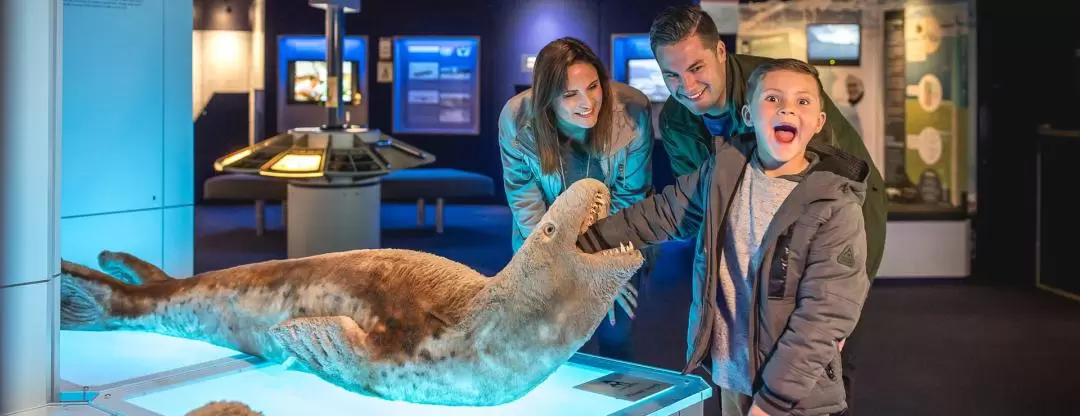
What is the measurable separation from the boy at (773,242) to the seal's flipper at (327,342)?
53 cm

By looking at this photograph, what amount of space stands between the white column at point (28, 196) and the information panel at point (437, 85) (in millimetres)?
10754

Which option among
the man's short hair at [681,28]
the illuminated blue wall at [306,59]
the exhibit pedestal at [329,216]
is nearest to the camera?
the man's short hair at [681,28]

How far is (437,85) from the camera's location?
1333 centimetres

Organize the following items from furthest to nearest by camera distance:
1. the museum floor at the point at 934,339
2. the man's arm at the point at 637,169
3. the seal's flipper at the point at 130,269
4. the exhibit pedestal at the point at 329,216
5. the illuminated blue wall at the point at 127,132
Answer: the exhibit pedestal at the point at 329,216, the museum floor at the point at 934,339, the illuminated blue wall at the point at 127,132, the man's arm at the point at 637,169, the seal's flipper at the point at 130,269

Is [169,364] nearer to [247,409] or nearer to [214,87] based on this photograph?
[247,409]

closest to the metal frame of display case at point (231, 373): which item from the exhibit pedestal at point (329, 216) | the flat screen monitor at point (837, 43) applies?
the exhibit pedestal at point (329, 216)

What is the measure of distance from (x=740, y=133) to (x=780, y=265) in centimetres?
44

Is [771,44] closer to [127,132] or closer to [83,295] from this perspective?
[127,132]

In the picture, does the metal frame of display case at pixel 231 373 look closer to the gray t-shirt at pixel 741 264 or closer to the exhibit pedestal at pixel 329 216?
the gray t-shirt at pixel 741 264

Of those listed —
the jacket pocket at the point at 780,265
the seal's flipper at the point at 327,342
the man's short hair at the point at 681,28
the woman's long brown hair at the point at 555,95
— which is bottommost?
the seal's flipper at the point at 327,342

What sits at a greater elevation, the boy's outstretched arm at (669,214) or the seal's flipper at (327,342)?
the boy's outstretched arm at (669,214)

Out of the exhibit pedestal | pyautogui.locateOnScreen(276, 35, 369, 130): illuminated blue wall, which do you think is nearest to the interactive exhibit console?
the exhibit pedestal

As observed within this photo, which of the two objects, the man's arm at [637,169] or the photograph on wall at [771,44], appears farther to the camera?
the photograph on wall at [771,44]

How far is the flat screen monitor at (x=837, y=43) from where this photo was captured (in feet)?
25.6
